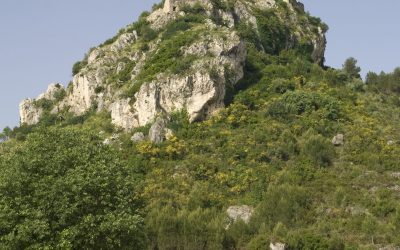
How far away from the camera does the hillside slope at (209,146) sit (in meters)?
29.0

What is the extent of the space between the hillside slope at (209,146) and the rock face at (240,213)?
0.17 metres

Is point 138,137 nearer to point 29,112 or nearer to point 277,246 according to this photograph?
point 277,246

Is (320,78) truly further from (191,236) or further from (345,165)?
(191,236)

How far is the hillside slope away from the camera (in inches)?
1141

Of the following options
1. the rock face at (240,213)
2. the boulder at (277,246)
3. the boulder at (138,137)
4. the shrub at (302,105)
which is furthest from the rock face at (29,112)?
the boulder at (277,246)

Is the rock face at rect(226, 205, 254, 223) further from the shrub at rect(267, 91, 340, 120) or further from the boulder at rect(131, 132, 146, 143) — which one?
the shrub at rect(267, 91, 340, 120)

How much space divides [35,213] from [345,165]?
36.6m

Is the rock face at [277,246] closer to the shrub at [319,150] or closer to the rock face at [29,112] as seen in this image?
the shrub at [319,150]

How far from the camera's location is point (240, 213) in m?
51.7

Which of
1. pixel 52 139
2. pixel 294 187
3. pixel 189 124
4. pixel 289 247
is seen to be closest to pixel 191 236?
pixel 289 247

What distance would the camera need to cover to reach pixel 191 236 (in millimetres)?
45000

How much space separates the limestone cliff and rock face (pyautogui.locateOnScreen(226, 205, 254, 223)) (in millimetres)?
15704

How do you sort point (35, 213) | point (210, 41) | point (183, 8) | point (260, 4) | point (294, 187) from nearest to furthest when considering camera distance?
point (35, 213), point (294, 187), point (210, 41), point (183, 8), point (260, 4)

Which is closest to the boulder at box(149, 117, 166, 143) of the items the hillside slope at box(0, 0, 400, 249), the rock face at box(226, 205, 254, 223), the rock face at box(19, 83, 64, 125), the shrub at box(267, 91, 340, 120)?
the hillside slope at box(0, 0, 400, 249)
